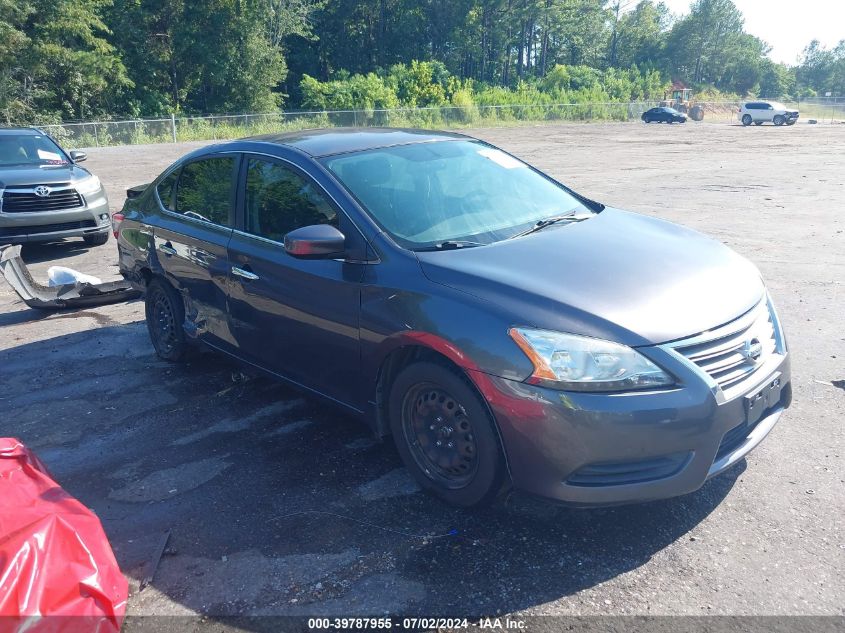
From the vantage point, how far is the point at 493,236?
3.94m

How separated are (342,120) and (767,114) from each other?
28.6 meters

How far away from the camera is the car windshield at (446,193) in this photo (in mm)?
3920

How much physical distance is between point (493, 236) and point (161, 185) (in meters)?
3.08

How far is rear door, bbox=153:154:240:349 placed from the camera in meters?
4.79

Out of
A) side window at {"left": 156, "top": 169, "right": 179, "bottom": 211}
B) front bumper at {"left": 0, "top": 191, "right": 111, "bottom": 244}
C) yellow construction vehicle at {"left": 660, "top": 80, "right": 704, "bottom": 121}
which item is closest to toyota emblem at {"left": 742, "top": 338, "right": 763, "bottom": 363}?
side window at {"left": 156, "top": 169, "right": 179, "bottom": 211}

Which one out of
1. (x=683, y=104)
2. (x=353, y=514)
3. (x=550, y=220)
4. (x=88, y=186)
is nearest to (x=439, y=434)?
(x=353, y=514)

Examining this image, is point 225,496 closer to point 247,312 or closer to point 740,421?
point 247,312

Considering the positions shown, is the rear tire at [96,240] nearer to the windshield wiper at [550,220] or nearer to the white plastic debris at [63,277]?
the white plastic debris at [63,277]

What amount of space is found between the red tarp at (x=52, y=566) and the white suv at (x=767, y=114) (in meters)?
54.4

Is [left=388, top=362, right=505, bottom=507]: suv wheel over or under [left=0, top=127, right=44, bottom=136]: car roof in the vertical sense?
under

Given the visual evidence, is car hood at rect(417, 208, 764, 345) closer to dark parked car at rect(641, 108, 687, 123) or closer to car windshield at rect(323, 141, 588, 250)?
car windshield at rect(323, 141, 588, 250)

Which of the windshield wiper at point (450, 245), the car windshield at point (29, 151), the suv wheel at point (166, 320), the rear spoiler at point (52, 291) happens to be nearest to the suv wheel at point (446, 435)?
the windshield wiper at point (450, 245)

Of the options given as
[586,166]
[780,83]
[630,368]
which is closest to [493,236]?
[630,368]

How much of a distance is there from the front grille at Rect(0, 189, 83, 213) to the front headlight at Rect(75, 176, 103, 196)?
88mm
